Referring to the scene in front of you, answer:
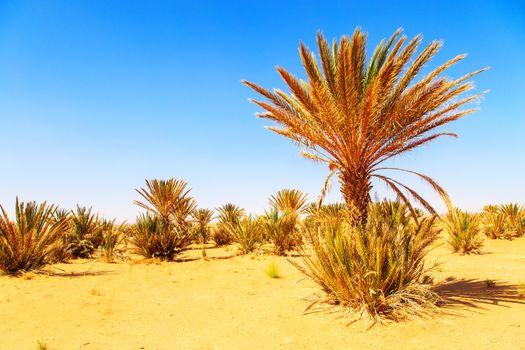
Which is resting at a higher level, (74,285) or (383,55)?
(383,55)

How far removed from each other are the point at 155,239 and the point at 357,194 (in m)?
7.87

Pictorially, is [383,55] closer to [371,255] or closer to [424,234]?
[424,234]

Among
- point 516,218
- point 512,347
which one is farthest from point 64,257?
point 516,218

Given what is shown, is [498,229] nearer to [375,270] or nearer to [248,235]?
[248,235]

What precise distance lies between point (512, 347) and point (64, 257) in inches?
490

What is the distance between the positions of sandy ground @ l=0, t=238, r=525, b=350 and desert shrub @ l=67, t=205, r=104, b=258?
15.4 feet

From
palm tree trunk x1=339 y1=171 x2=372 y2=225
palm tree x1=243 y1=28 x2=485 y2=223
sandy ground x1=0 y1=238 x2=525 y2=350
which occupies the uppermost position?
palm tree x1=243 y1=28 x2=485 y2=223

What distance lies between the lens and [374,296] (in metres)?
4.66

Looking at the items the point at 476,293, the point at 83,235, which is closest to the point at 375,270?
the point at 476,293

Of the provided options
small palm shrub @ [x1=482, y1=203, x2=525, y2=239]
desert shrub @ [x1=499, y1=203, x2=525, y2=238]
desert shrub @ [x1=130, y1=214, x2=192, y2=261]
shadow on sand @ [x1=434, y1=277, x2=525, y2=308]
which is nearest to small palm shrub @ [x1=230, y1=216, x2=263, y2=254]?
desert shrub @ [x1=130, y1=214, x2=192, y2=261]

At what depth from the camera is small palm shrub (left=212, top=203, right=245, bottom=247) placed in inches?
651

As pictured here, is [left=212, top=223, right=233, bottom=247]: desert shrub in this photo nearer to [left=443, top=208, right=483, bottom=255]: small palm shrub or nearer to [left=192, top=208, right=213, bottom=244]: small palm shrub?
[left=192, top=208, right=213, bottom=244]: small palm shrub

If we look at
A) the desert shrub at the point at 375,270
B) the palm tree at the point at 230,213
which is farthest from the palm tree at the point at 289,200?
the desert shrub at the point at 375,270

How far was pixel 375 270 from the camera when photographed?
463 cm
